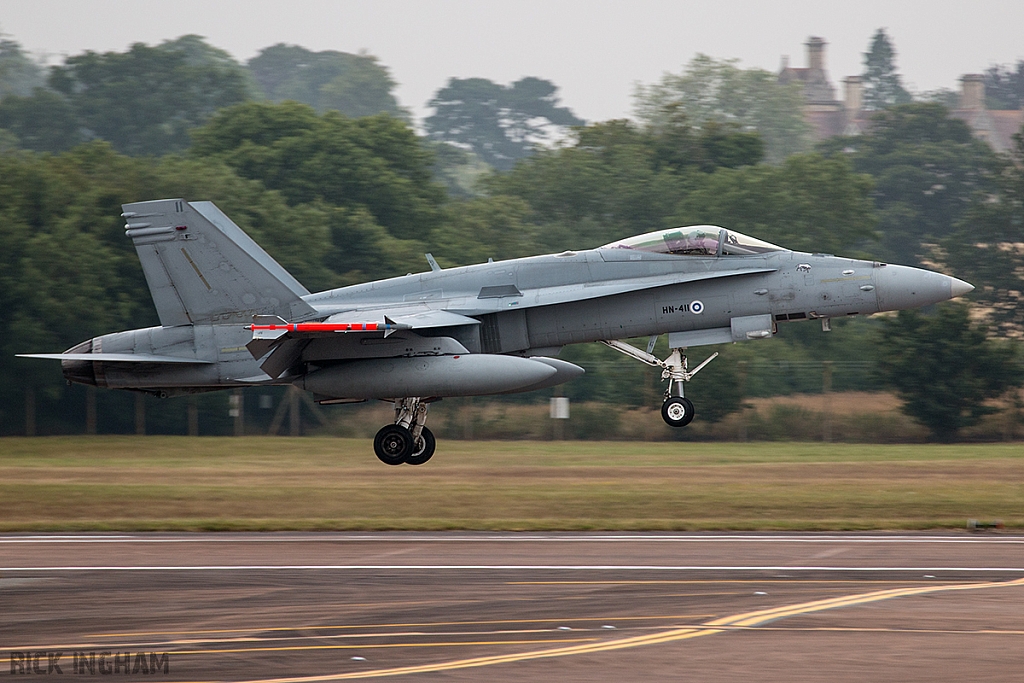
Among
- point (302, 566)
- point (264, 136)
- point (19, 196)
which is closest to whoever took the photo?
point (302, 566)

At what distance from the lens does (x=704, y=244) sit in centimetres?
2255

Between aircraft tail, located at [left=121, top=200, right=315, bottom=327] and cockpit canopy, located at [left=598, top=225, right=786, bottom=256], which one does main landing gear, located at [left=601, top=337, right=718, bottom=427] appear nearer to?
cockpit canopy, located at [left=598, top=225, right=786, bottom=256]

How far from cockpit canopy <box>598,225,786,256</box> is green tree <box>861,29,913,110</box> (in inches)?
6237

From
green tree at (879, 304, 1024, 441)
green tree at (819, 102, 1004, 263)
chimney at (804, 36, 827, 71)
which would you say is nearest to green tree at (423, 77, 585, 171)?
chimney at (804, 36, 827, 71)

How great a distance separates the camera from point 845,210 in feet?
207

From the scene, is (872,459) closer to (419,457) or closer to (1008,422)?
(1008,422)

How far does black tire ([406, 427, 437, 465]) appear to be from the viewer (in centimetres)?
2367

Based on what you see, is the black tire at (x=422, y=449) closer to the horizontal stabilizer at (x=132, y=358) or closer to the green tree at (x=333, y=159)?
the horizontal stabilizer at (x=132, y=358)

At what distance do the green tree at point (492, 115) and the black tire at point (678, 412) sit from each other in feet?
492

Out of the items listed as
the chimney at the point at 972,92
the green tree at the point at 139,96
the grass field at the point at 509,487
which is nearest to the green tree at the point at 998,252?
the grass field at the point at 509,487

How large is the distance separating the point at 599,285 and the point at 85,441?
83.2ft

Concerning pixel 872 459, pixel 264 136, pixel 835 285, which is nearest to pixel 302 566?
pixel 835 285

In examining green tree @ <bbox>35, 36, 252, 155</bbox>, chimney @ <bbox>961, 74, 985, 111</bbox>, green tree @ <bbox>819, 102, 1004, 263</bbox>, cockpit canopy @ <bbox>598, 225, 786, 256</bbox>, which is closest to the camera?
cockpit canopy @ <bbox>598, 225, 786, 256</bbox>

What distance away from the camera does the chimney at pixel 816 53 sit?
176 metres
